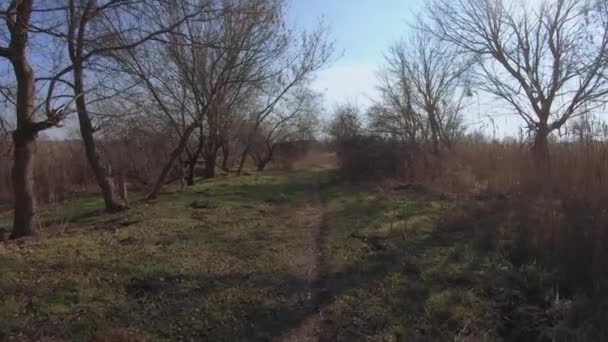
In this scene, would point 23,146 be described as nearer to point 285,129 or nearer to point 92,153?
point 92,153

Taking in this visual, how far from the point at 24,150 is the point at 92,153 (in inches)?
109

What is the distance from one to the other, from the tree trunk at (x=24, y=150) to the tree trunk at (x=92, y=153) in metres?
1.39

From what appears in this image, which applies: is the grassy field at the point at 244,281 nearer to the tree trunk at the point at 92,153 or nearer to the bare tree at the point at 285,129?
the tree trunk at the point at 92,153

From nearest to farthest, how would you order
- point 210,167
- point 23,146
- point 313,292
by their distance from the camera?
point 313,292
point 23,146
point 210,167

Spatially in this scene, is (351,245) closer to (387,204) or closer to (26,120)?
(387,204)

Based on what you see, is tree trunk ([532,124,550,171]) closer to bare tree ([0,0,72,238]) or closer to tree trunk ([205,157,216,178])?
bare tree ([0,0,72,238])

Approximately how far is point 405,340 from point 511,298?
1.65 metres

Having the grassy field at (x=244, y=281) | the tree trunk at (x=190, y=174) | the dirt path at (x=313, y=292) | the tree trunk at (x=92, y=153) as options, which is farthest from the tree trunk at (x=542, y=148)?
the tree trunk at (x=190, y=174)

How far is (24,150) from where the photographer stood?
769 centimetres

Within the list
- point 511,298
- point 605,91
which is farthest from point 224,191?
point 605,91

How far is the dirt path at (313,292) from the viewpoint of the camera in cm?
443

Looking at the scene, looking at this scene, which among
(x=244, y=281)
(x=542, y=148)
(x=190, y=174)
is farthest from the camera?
(x=190, y=174)

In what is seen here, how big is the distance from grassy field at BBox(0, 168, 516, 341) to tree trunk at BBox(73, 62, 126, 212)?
1050 millimetres

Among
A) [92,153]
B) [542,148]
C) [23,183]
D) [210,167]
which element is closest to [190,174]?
[210,167]
